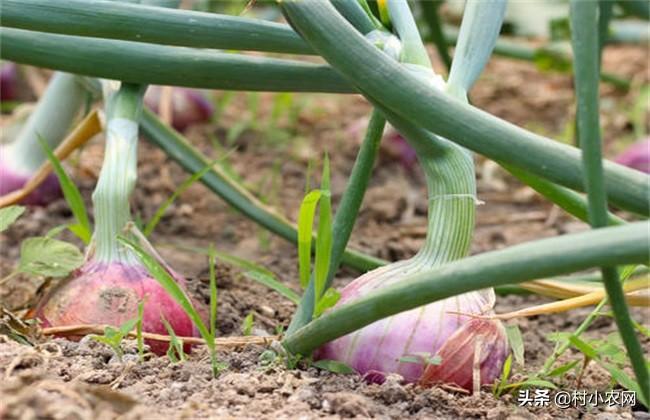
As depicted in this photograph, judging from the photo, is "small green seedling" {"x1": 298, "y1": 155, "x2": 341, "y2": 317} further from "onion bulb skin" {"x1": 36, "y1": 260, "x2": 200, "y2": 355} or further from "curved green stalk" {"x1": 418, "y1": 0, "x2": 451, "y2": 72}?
"curved green stalk" {"x1": 418, "y1": 0, "x2": 451, "y2": 72}

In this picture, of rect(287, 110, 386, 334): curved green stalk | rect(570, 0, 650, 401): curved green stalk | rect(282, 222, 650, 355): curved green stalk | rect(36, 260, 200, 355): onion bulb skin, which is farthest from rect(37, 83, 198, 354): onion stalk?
rect(570, 0, 650, 401): curved green stalk

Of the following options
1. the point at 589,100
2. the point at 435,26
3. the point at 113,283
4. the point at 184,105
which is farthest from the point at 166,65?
the point at 184,105

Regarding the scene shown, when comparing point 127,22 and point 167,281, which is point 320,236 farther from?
point 127,22

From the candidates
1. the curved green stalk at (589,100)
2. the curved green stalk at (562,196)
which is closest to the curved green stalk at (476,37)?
the curved green stalk at (562,196)

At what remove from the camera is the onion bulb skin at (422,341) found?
1003 millimetres

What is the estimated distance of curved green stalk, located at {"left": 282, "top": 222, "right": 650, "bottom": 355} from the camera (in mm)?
792

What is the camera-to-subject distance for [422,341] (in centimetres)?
100

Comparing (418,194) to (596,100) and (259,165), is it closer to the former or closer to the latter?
(259,165)

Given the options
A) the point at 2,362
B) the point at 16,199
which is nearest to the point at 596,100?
the point at 2,362

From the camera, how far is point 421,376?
1.01m

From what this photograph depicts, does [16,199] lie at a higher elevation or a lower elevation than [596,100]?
lower

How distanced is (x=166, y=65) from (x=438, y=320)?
41 cm

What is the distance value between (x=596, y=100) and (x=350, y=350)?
32cm

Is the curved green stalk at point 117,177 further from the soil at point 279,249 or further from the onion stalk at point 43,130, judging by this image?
the onion stalk at point 43,130
